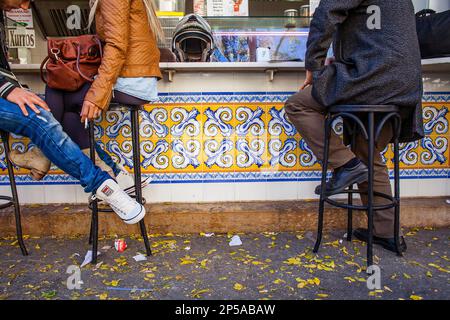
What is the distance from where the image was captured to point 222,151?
333 cm

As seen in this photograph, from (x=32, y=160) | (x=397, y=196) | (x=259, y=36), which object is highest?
(x=259, y=36)

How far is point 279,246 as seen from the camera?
9.51ft

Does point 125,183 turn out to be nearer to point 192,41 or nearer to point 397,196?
point 192,41

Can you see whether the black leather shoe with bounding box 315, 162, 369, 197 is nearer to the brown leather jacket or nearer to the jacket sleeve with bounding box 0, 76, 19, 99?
the brown leather jacket

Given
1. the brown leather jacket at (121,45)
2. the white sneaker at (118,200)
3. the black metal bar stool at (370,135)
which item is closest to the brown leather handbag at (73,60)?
the brown leather jacket at (121,45)

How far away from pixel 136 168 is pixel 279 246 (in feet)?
3.72

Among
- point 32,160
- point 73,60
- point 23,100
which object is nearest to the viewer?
point 23,100

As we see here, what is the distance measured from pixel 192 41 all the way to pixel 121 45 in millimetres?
1065

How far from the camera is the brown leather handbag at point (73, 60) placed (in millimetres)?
2482

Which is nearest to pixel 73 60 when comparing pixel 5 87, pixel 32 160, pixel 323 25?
pixel 5 87

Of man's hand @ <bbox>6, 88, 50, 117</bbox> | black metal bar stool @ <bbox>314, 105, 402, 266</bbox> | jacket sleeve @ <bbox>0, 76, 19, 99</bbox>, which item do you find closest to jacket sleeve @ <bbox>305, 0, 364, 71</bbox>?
black metal bar stool @ <bbox>314, 105, 402, 266</bbox>

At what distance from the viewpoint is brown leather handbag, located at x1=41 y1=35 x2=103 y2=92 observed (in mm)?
2482

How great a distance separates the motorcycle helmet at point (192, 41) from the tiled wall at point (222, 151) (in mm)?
313

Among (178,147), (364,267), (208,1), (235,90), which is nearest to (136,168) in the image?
(178,147)
